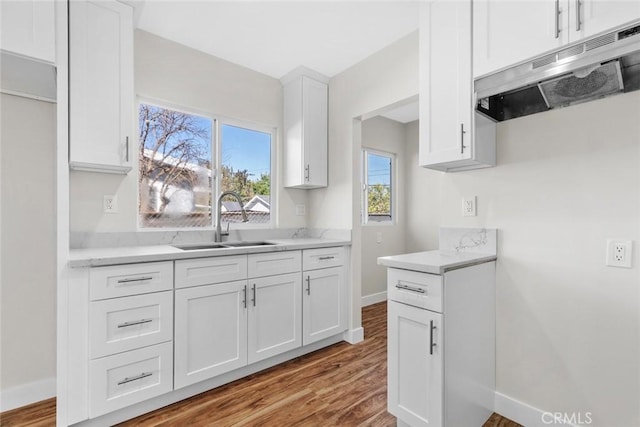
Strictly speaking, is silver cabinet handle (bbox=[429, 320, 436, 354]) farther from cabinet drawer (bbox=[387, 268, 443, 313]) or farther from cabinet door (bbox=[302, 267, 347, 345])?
cabinet door (bbox=[302, 267, 347, 345])

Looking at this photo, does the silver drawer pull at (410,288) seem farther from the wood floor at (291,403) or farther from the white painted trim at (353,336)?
the white painted trim at (353,336)

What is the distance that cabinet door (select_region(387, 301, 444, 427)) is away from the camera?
142cm

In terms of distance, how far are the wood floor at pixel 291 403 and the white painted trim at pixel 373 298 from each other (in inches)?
60.2

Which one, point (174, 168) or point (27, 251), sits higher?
point (174, 168)

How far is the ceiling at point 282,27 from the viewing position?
2.07m

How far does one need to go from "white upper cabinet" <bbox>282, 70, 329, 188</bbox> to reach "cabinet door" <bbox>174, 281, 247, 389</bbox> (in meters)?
1.29

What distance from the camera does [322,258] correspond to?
104 inches

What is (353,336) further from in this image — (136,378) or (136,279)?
(136,279)

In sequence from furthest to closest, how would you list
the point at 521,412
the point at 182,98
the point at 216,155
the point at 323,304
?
the point at 216,155, the point at 323,304, the point at 182,98, the point at 521,412

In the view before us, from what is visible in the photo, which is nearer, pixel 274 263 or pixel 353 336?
pixel 274 263

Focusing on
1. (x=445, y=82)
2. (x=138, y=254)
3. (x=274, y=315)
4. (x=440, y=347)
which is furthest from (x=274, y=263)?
(x=445, y=82)

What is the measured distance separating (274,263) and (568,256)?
5.97ft

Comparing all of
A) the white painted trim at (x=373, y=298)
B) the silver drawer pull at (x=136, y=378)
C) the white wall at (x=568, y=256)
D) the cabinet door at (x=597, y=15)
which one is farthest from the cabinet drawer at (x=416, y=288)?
the white painted trim at (x=373, y=298)

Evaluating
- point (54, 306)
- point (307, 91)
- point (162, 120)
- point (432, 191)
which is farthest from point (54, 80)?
point (432, 191)
